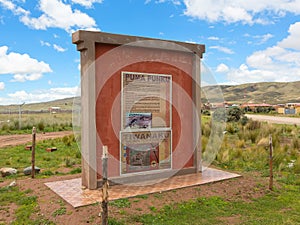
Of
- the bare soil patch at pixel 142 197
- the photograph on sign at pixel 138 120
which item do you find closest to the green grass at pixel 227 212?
the bare soil patch at pixel 142 197

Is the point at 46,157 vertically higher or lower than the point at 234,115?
lower

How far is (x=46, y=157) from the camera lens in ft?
34.2

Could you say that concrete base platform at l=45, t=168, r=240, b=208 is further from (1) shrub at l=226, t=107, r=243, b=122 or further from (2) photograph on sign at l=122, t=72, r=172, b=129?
(1) shrub at l=226, t=107, r=243, b=122

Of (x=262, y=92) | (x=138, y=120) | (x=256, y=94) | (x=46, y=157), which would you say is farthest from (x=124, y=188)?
(x=262, y=92)

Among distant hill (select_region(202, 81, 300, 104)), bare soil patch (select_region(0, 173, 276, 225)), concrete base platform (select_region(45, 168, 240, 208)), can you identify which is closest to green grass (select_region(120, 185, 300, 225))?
bare soil patch (select_region(0, 173, 276, 225))

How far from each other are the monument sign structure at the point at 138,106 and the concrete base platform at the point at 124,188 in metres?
0.23

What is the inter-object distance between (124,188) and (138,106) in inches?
72.2

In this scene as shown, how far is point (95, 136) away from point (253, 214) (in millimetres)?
3385

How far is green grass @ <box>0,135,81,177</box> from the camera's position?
9.09 m

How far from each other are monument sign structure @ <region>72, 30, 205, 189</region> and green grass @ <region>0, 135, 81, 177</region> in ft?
7.89

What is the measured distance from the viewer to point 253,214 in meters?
5.32

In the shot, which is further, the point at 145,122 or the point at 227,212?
the point at 145,122

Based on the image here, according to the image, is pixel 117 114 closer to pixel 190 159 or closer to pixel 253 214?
pixel 190 159

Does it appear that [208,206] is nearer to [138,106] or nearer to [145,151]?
[145,151]
